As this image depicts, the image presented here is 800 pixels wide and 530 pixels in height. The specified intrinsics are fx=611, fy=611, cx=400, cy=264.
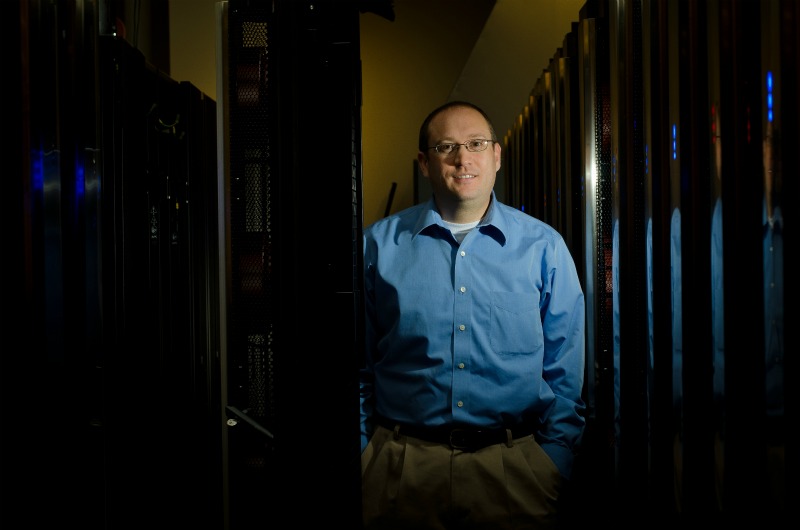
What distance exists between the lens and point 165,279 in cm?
230

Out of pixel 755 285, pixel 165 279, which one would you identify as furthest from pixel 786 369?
pixel 165 279

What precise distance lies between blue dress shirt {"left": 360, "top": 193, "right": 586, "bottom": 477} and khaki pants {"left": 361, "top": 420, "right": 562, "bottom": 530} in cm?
9

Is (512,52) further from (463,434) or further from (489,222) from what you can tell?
(463,434)

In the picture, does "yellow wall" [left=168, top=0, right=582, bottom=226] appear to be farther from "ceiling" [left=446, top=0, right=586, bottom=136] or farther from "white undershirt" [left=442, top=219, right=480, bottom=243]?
"white undershirt" [left=442, top=219, right=480, bottom=243]

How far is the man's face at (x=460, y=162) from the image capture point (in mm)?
2283

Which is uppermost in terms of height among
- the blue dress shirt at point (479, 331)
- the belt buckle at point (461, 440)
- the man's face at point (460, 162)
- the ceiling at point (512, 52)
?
the ceiling at point (512, 52)

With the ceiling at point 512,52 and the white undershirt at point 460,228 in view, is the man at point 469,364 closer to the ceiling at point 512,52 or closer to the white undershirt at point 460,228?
the white undershirt at point 460,228

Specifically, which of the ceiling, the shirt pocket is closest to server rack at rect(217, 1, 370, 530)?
the shirt pocket

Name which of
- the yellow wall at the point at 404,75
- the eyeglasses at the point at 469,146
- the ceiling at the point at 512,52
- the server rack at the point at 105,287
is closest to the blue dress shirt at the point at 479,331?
the eyeglasses at the point at 469,146

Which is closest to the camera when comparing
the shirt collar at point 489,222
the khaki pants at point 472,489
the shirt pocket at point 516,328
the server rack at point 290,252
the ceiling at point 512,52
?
the server rack at point 290,252

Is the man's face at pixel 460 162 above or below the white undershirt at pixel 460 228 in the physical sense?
above

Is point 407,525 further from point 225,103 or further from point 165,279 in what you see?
point 225,103

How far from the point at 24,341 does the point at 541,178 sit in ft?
9.19

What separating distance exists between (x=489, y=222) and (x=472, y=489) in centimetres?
94
